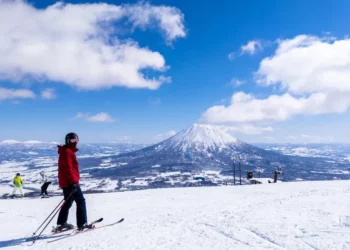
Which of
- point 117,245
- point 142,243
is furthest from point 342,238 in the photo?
point 117,245

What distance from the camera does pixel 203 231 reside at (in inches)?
255

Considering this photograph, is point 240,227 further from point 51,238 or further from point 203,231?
point 51,238

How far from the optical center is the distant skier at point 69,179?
6.85 meters

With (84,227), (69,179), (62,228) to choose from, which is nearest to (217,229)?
(84,227)

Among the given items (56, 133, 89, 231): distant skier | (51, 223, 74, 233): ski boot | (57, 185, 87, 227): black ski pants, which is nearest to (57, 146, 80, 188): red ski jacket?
(56, 133, 89, 231): distant skier

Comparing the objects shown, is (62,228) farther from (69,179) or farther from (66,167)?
(66,167)

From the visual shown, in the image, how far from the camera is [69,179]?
6859 millimetres

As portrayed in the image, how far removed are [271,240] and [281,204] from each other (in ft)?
15.5

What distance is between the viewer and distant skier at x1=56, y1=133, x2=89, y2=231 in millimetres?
6848

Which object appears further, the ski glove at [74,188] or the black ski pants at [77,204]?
the black ski pants at [77,204]

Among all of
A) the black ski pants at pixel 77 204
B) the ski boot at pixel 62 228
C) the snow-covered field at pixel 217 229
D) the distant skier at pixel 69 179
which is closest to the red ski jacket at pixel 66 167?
Answer: the distant skier at pixel 69 179

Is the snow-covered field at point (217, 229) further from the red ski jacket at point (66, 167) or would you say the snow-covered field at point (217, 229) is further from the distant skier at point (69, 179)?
the red ski jacket at point (66, 167)

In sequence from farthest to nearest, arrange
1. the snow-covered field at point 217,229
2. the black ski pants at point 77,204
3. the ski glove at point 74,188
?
1. the black ski pants at point 77,204
2. the ski glove at point 74,188
3. the snow-covered field at point 217,229

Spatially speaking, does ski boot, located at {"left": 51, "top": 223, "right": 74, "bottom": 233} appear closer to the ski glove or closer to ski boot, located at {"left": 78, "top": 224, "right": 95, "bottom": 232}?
ski boot, located at {"left": 78, "top": 224, "right": 95, "bottom": 232}
